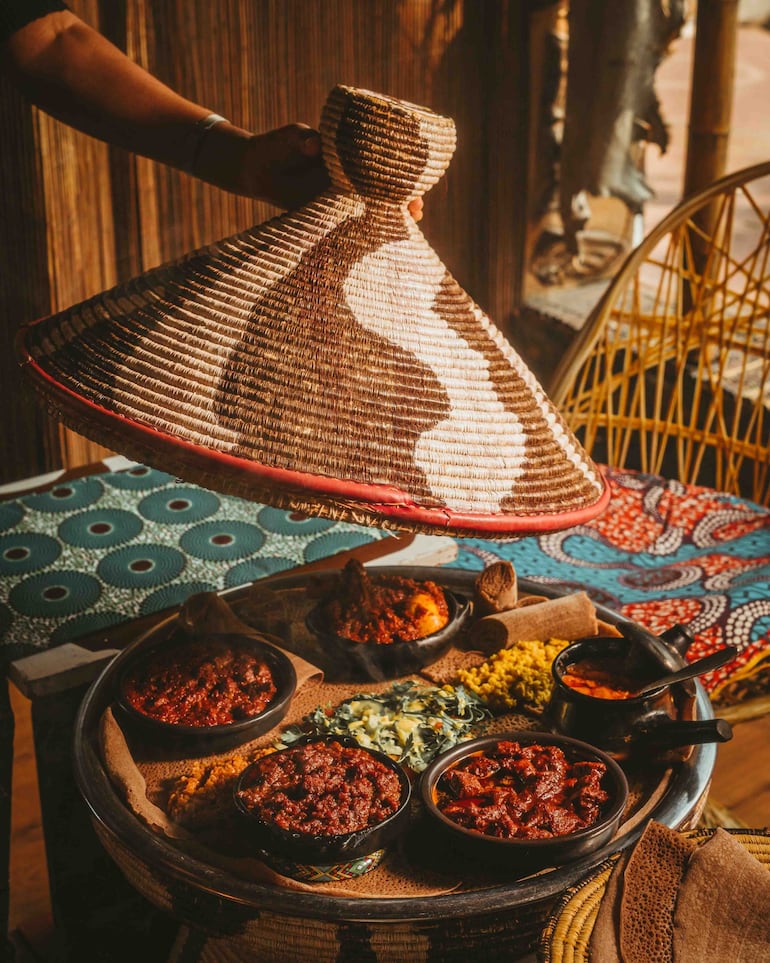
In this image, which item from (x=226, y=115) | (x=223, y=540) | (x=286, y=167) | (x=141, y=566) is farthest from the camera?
(x=226, y=115)

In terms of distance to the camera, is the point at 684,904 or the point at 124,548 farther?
the point at 124,548

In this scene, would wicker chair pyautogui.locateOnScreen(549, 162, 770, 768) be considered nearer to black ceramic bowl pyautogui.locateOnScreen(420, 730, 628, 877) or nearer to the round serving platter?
black ceramic bowl pyautogui.locateOnScreen(420, 730, 628, 877)

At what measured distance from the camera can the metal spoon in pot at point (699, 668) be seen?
144 cm

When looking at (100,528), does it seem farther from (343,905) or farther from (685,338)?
(685,338)

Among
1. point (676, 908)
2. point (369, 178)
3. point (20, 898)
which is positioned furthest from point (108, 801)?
point (20, 898)

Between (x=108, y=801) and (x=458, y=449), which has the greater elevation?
(x=458, y=449)

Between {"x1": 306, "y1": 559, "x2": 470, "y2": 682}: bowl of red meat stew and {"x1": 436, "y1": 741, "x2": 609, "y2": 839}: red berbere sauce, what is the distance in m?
0.29

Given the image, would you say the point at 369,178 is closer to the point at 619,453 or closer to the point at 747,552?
A: the point at 747,552

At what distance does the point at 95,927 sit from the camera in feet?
6.11

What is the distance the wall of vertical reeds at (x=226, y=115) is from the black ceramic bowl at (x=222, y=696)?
1742 mm

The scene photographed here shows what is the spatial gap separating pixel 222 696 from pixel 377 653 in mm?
274

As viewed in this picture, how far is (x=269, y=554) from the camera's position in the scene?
2.37 metres

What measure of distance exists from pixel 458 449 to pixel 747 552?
162 cm

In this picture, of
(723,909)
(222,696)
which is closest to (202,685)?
(222,696)
